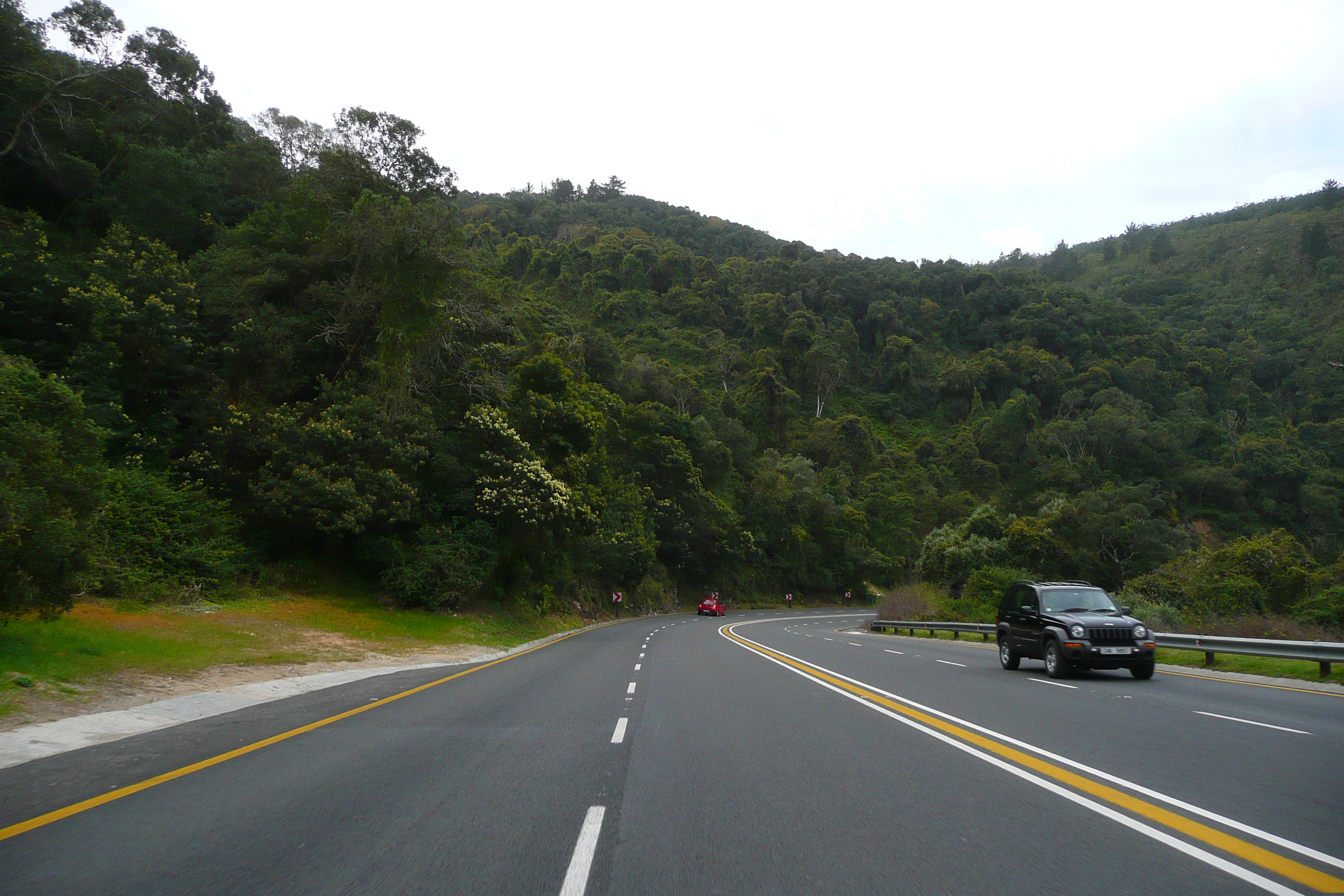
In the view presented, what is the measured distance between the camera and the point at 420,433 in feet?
97.1

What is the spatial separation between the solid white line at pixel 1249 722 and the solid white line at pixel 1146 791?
127 inches

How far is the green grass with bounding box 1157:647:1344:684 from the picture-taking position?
14328 millimetres

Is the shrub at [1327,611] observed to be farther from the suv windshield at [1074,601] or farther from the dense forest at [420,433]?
the suv windshield at [1074,601]

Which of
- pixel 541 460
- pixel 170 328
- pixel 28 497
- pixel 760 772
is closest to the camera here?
pixel 760 772

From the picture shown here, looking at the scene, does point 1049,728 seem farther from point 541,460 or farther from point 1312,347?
point 1312,347

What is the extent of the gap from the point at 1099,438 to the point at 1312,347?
43.0m

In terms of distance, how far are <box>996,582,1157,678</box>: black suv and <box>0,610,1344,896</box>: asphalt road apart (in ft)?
8.99

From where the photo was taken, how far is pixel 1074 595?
15.9 meters

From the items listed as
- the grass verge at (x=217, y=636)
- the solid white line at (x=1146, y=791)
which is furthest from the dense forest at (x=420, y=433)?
the solid white line at (x=1146, y=791)

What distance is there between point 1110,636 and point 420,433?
2396 centimetres

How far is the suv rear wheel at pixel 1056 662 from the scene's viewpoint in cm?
1455

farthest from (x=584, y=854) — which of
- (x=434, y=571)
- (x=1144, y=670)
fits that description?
(x=434, y=571)

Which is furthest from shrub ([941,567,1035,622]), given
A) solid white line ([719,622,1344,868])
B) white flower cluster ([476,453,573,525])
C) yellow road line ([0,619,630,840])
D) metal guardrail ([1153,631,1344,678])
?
yellow road line ([0,619,630,840])

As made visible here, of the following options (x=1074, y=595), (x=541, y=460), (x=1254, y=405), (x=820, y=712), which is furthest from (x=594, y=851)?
(x=1254, y=405)
